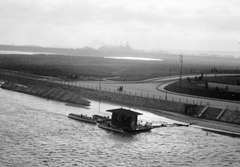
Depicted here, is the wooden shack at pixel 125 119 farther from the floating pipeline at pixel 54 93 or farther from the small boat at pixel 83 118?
the floating pipeline at pixel 54 93

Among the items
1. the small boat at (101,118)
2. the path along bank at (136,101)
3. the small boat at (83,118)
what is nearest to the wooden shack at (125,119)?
the small boat at (101,118)

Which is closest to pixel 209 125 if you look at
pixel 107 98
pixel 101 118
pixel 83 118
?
pixel 101 118

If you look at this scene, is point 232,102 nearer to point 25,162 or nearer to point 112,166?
point 112,166

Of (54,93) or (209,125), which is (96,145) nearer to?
(209,125)

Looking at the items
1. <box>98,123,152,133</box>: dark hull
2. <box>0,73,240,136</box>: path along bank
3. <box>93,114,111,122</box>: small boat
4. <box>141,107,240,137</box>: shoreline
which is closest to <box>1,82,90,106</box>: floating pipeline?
<box>0,73,240,136</box>: path along bank

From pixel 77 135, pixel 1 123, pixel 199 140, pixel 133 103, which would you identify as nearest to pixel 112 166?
pixel 77 135

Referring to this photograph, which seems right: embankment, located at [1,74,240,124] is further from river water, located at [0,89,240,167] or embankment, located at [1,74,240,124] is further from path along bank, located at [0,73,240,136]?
river water, located at [0,89,240,167]

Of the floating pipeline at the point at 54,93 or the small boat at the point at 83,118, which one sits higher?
the floating pipeline at the point at 54,93
